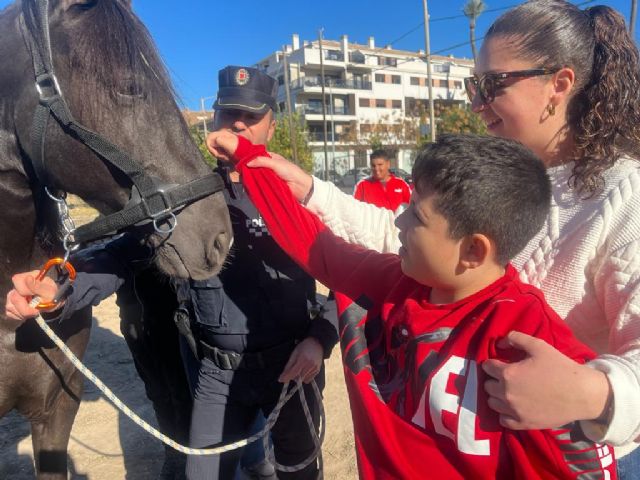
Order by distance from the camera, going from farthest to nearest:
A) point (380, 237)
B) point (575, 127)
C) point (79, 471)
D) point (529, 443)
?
point (79, 471) < point (380, 237) < point (575, 127) < point (529, 443)

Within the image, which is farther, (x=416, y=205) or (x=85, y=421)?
(x=85, y=421)

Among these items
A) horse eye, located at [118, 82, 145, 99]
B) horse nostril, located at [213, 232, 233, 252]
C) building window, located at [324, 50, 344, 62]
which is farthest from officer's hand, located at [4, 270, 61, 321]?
building window, located at [324, 50, 344, 62]

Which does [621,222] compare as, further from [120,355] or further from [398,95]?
[398,95]

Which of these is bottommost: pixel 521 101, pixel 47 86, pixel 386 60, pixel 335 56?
pixel 521 101

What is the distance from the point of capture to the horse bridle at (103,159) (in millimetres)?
1491

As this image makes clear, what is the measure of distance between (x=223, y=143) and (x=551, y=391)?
127cm

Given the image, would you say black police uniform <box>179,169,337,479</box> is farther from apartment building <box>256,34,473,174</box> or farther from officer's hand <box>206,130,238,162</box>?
apartment building <box>256,34,473,174</box>

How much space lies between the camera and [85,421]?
3.69 meters

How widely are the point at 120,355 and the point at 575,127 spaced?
486 cm

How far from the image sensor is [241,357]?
6.35 ft

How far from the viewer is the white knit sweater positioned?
2.93ft

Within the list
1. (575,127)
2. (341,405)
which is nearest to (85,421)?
(341,405)

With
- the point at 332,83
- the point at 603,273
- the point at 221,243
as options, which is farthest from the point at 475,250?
the point at 332,83

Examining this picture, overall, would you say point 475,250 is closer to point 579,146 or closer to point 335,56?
point 579,146
